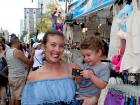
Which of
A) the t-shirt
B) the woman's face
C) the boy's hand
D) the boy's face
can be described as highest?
the woman's face

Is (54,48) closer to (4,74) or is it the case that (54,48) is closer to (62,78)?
(62,78)

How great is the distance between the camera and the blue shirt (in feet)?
10.1

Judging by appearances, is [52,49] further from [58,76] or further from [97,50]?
[97,50]

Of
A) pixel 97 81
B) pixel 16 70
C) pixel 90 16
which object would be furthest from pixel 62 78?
pixel 90 16

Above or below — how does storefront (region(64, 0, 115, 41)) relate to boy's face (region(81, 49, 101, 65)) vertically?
above

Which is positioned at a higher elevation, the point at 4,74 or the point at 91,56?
the point at 91,56

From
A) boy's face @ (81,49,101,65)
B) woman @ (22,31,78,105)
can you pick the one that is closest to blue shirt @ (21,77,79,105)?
woman @ (22,31,78,105)

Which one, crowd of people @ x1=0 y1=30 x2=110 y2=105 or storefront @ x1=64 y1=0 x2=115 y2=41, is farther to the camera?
storefront @ x1=64 y1=0 x2=115 y2=41

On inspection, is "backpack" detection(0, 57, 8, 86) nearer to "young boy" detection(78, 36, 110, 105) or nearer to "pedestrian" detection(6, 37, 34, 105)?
"pedestrian" detection(6, 37, 34, 105)

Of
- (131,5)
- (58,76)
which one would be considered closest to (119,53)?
(131,5)

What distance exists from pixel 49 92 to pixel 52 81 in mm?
102

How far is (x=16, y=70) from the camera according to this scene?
8.10 meters

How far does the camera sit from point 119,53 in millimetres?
4262

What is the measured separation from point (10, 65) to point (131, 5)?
4547 mm
